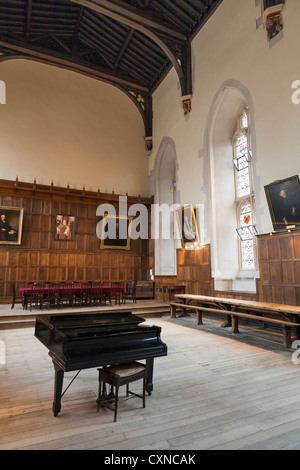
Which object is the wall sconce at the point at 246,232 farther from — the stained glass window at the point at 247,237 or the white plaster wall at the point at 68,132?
the white plaster wall at the point at 68,132

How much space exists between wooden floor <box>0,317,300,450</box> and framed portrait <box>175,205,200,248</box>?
522 cm

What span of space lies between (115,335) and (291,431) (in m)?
1.60

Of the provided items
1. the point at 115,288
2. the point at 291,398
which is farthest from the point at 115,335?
the point at 115,288

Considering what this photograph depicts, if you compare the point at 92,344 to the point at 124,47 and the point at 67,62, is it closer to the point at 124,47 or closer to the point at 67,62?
the point at 124,47

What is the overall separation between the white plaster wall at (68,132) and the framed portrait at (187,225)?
136 inches

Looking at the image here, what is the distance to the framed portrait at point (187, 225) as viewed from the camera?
9328mm

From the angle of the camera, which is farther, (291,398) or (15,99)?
(15,99)

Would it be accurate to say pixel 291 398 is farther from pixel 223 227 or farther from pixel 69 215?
pixel 69 215

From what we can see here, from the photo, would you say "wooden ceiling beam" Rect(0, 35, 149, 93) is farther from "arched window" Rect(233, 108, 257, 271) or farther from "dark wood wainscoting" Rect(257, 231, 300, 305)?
"dark wood wainscoting" Rect(257, 231, 300, 305)

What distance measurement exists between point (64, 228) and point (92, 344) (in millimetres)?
8995

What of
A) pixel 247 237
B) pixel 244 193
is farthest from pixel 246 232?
pixel 244 193

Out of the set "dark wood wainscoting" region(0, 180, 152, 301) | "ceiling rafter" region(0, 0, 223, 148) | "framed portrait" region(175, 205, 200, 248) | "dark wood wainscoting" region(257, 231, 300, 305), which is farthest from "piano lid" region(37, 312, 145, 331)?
"ceiling rafter" region(0, 0, 223, 148)

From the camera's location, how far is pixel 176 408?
8.60 ft

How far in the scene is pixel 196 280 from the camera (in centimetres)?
935
